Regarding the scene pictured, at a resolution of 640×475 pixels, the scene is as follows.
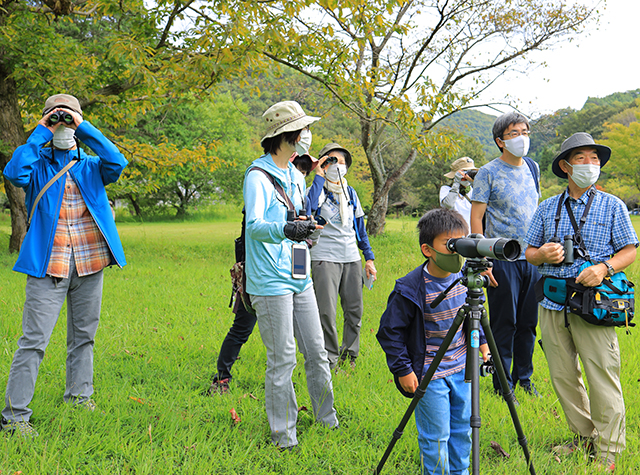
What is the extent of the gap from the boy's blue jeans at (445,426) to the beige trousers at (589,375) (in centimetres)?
100

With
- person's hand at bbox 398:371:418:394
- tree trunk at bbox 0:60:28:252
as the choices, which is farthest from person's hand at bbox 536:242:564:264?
tree trunk at bbox 0:60:28:252

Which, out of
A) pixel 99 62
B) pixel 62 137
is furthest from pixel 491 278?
pixel 99 62

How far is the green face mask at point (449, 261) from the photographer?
2340mm

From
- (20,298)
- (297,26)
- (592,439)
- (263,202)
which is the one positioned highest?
(297,26)

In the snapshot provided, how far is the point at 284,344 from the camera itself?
297cm

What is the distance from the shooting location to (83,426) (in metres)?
3.21

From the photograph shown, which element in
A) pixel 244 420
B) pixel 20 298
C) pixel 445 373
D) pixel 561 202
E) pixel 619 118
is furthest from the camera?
pixel 619 118

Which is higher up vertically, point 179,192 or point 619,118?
point 619,118

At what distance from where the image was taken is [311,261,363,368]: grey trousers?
14.6 ft

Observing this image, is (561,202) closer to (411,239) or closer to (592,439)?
(592,439)

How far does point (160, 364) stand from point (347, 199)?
2486 mm

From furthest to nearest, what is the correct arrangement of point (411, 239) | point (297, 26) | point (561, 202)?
point (411, 239) < point (297, 26) < point (561, 202)

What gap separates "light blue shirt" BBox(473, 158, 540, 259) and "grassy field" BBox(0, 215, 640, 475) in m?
1.45

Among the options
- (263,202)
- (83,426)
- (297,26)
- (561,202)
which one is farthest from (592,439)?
(297,26)
